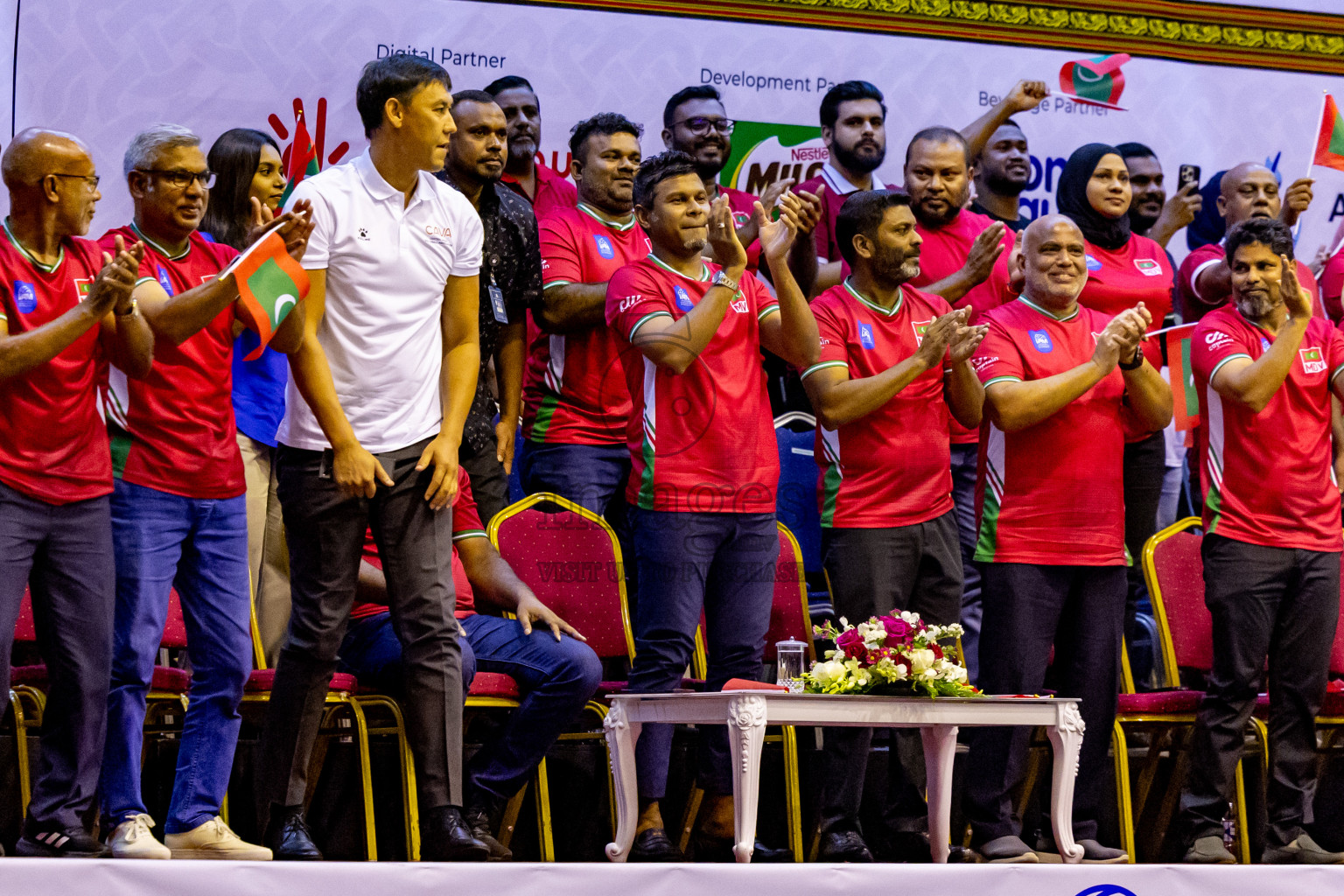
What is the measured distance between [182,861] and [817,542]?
2918 millimetres

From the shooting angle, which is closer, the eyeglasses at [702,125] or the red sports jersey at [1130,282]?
the red sports jersey at [1130,282]

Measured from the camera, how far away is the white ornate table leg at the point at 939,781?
3.92 metres

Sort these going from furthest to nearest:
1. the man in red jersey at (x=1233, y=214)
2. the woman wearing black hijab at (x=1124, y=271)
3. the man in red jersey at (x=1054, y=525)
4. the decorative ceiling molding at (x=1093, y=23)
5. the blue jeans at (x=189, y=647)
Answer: the decorative ceiling molding at (x=1093, y=23) → the man in red jersey at (x=1233, y=214) → the woman wearing black hijab at (x=1124, y=271) → the man in red jersey at (x=1054, y=525) → the blue jeans at (x=189, y=647)

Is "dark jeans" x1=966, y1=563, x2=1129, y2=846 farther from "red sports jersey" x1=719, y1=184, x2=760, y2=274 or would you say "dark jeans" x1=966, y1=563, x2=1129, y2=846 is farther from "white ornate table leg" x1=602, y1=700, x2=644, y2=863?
"red sports jersey" x1=719, y1=184, x2=760, y2=274

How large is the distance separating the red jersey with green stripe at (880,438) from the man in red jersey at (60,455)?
1.86 meters

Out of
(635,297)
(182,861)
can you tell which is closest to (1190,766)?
(635,297)

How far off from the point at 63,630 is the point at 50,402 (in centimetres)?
50

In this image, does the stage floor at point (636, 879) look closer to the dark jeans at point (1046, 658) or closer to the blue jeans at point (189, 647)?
Result: the blue jeans at point (189, 647)

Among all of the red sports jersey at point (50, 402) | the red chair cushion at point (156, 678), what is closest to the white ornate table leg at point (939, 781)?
the red chair cushion at point (156, 678)

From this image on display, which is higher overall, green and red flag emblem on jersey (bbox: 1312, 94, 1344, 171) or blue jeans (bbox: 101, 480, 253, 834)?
green and red flag emblem on jersey (bbox: 1312, 94, 1344, 171)

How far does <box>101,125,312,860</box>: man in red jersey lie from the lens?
3.56 metres

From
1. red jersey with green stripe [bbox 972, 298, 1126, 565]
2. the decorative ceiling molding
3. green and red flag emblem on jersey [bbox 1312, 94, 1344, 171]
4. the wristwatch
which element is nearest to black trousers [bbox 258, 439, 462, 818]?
the wristwatch

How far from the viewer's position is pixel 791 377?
5848 millimetres

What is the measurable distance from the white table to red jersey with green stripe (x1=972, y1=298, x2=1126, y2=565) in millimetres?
593
